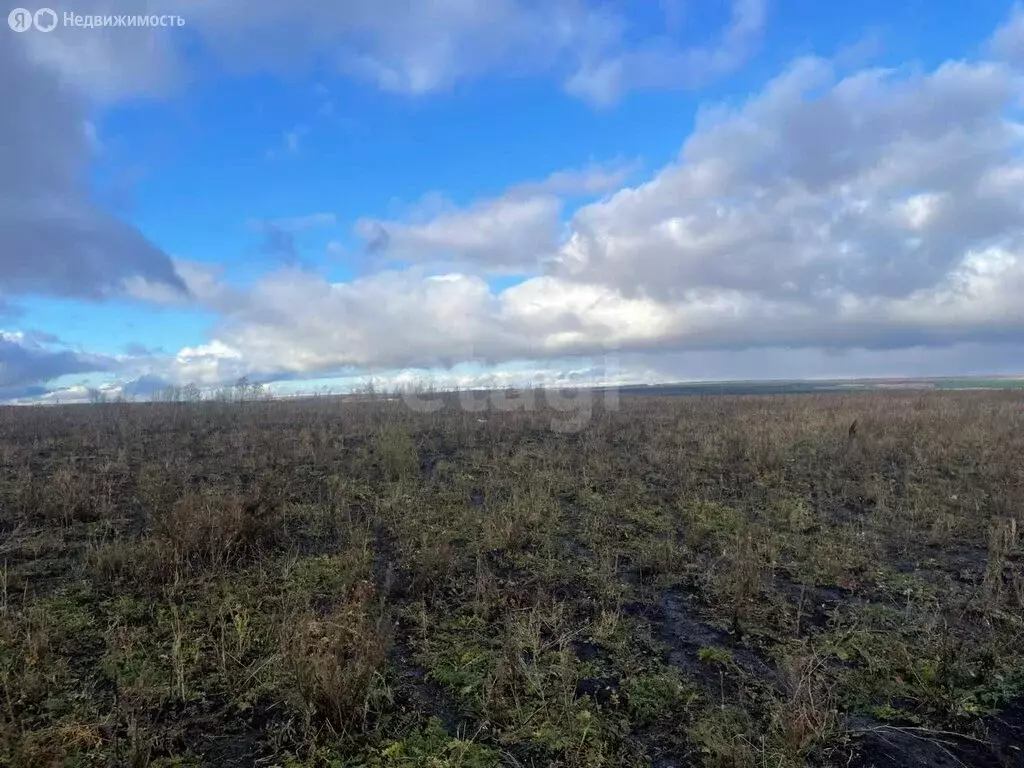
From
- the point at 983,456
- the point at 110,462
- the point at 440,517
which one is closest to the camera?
the point at 440,517

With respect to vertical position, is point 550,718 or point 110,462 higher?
point 110,462

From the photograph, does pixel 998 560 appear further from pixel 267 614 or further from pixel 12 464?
pixel 12 464

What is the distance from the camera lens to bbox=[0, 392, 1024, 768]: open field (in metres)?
3.30

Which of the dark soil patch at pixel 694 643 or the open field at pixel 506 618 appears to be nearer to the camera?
the open field at pixel 506 618

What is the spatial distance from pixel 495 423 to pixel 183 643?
1346 cm

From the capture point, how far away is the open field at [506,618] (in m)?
3.30

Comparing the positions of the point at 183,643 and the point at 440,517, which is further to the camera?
the point at 440,517

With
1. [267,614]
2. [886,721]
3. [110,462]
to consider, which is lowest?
[886,721]

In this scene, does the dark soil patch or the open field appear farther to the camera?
the dark soil patch

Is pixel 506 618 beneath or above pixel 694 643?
above

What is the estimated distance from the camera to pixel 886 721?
3.56 m

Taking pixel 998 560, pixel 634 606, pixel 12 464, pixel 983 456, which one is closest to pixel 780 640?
pixel 634 606

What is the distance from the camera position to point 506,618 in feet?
15.6

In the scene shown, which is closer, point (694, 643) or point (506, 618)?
point (694, 643)
